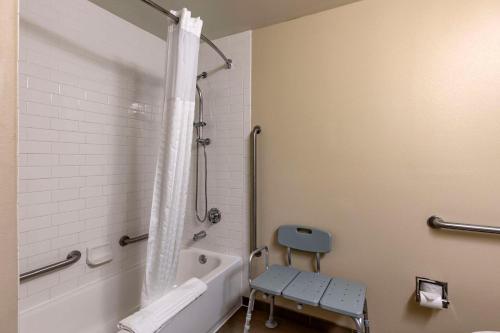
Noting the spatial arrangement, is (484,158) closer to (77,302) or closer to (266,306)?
(266,306)

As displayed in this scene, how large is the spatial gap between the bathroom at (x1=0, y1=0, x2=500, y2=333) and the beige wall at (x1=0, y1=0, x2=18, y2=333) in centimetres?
78

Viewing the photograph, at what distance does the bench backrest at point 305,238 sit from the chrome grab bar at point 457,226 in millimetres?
584

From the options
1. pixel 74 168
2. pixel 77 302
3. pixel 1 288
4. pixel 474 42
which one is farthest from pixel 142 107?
pixel 474 42

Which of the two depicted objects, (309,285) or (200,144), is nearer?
(309,285)

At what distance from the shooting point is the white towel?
1.05 metres

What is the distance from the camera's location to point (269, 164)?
74.0 inches

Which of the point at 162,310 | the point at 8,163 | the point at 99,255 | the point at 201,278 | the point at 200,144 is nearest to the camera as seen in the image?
the point at 8,163

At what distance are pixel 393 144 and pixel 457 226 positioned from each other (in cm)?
56

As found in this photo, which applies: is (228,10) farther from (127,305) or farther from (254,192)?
(127,305)

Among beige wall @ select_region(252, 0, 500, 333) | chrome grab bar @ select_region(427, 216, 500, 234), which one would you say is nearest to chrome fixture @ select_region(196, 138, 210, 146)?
beige wall @ select_region(252, 0, 500, 333)

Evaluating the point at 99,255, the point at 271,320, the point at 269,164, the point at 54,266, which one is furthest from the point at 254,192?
the point at 54,266

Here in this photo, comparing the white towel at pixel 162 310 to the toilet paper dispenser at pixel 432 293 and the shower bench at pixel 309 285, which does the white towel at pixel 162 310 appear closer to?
the shower bench at pixel 309 285

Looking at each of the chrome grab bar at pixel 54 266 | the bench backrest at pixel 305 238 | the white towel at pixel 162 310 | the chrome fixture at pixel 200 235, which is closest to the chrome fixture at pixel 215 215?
the chrome fixture at pixel 200 235

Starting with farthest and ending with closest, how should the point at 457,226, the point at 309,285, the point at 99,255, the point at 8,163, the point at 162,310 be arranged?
the point at 99,255 < the point at 309,285 < the point at 457,226 < the point at 162,310 < the point at 8,163
